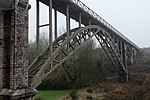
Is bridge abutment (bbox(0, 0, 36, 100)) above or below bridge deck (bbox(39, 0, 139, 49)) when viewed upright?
below

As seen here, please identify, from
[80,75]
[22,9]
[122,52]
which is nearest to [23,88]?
[22,9]

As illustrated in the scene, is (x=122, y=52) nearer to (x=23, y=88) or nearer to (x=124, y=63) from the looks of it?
(x=124, y=63)

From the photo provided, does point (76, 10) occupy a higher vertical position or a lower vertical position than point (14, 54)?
higher

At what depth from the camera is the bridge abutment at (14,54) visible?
359 inches

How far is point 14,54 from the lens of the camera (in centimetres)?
929

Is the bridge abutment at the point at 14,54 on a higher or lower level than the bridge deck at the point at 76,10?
lower

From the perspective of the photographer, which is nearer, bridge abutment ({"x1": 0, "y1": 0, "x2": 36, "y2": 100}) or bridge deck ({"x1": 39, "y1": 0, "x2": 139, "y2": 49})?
bridge abutment ({"x1": 0, "y1": 0, "x2": 36, "y2": 100})

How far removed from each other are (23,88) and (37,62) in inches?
221

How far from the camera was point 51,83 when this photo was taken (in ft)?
105

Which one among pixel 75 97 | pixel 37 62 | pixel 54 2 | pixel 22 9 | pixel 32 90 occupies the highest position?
pixel 54 2

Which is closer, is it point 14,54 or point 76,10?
point 14,54

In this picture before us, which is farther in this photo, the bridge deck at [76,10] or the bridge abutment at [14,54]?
the bridge deck at [76,10]

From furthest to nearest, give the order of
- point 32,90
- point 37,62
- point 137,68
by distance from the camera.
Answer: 1. point 137,68
2. point 37,62
3. point 32,90

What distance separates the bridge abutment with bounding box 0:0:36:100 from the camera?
911 cm
